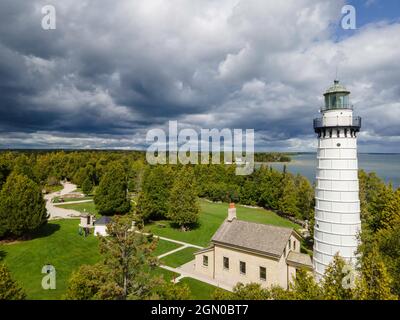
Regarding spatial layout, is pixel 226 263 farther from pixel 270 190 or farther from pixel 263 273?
Result: pixel 270 190

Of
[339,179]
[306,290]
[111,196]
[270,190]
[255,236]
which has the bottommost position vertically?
[255,236]

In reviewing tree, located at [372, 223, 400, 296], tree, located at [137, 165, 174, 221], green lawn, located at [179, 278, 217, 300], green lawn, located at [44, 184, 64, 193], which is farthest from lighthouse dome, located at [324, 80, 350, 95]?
green lawn, located at [44, 184, 64, 193]

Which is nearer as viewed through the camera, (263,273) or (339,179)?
(339,179)

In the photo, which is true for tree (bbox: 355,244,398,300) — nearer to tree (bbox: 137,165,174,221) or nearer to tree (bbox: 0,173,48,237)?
tree (bbox: 0,173,48,237)

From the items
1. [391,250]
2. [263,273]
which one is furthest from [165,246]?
[391,250]

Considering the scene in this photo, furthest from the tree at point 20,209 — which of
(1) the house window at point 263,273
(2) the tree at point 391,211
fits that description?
(2) the tree at point 391,211

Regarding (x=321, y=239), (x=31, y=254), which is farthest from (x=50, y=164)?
Result: (x=321, y=239)

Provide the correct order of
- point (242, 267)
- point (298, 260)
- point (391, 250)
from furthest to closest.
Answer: point (242, 267)
point (298, 260)
point (391, 250)
